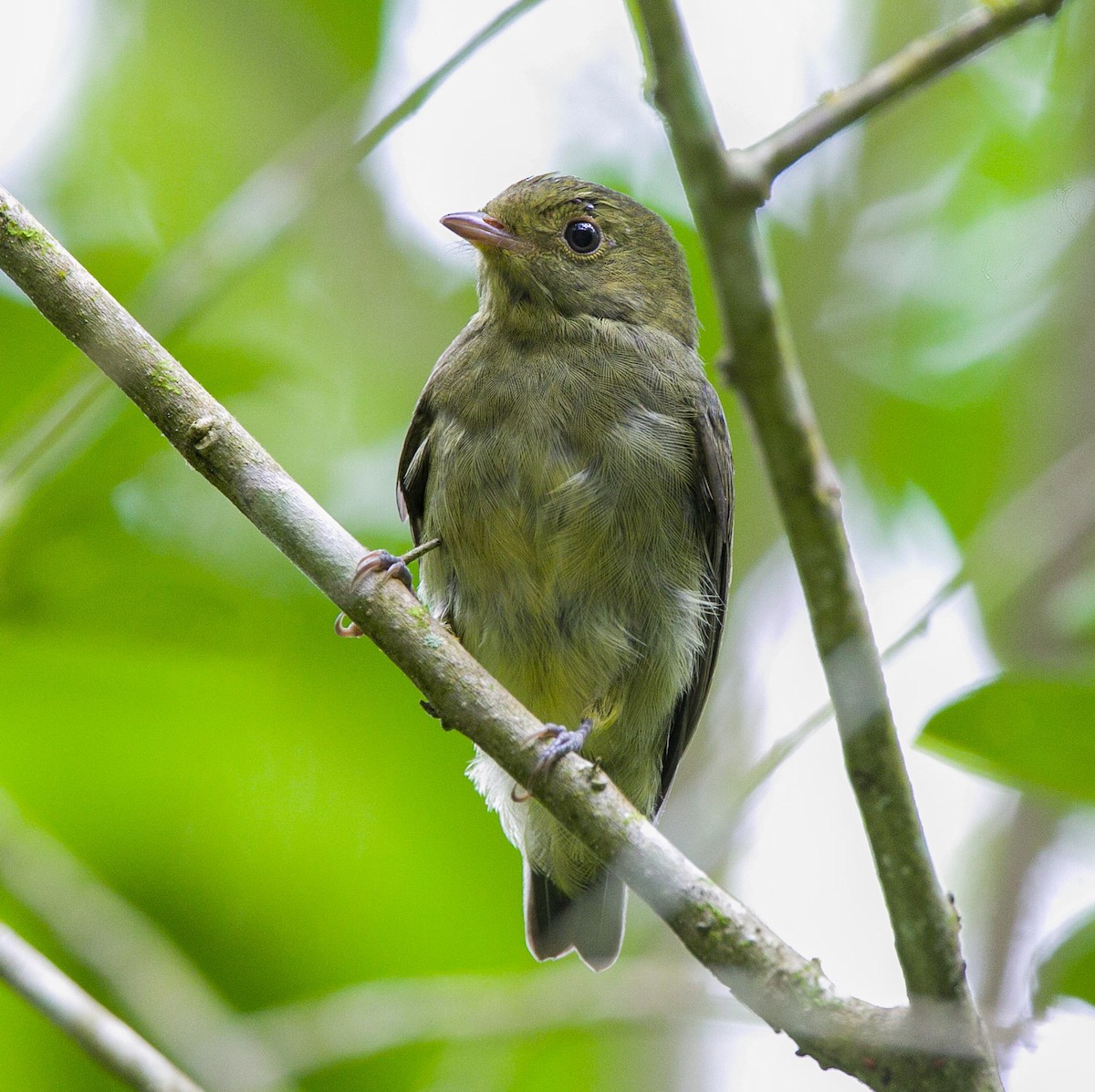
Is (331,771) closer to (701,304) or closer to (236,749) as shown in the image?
(236,749)

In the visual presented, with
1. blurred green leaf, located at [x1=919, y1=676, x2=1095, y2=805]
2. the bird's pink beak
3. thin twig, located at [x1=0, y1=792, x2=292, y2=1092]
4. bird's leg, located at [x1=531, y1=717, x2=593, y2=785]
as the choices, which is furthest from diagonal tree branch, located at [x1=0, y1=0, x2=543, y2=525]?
blurred green leaf, located at [x1=919, y1=676, x2=1095, y2=805]

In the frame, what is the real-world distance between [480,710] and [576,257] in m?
2.20

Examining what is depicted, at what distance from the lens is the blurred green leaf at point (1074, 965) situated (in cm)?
306

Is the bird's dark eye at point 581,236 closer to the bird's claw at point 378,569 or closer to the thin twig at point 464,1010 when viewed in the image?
the bird's claw at point 378,569

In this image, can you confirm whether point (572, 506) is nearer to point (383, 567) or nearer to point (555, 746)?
point (383, 567)

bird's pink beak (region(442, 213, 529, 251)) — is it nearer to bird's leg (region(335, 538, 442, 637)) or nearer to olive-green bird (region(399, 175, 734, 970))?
olive-green bird (region(399, 175, 734, 970))

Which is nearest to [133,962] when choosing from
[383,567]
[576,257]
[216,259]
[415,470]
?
[383,567]

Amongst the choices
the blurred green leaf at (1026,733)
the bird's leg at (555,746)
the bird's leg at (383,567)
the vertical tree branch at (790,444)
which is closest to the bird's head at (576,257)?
the bird's leg at (383,567)

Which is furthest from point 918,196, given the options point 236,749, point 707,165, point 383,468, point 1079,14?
point 707,165

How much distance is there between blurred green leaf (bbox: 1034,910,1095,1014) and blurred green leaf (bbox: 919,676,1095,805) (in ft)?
0.99

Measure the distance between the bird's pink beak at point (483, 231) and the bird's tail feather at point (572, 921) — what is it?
2.04 metres

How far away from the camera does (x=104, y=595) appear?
4.01 m

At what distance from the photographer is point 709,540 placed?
4.49 metres

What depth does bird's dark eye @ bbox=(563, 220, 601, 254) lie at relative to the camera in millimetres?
4746
